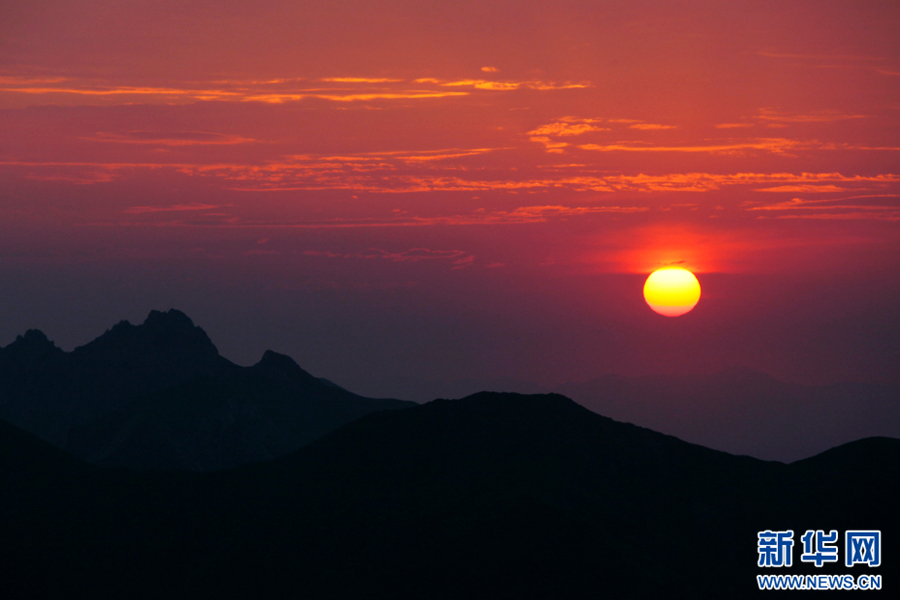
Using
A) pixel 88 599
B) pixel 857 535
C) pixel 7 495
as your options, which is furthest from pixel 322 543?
pixel 857 535

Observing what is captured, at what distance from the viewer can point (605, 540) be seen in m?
120

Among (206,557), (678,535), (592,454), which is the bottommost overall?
(206,557)

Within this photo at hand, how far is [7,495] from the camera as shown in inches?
5876

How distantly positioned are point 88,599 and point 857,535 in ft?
323

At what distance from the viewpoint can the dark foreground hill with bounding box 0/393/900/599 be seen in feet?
389

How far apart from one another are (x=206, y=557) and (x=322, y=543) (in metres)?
17.1

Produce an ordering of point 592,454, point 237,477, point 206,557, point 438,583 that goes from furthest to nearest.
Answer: point 237,477 < point 592,454 < point 206,557 < point 438,583

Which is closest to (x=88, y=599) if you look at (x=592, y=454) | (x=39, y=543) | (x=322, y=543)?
(x=39, y=543)

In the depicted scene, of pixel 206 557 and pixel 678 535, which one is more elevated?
pixel 678 535

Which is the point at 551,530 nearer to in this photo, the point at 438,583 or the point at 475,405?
the point at 438,583

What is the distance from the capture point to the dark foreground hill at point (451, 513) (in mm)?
118625

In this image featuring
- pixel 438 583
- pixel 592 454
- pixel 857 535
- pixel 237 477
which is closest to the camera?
pixel 438 583

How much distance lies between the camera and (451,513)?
12975 cm

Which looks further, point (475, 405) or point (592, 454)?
point (475, 405)
